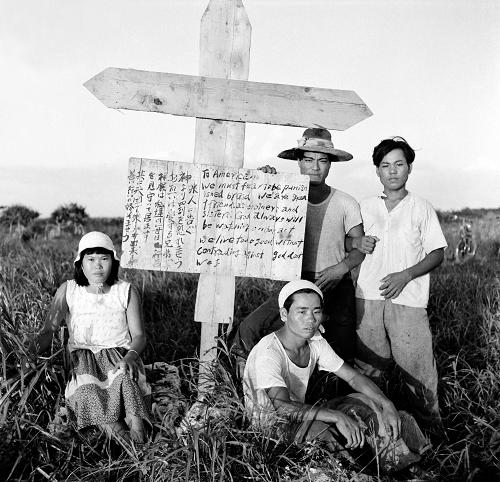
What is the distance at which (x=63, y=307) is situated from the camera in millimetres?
3473

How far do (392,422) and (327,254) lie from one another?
1120mm

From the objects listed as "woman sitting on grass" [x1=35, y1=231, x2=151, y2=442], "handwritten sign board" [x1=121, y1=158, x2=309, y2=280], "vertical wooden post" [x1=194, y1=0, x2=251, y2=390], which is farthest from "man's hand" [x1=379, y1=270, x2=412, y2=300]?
"woman sitting on grass" [x1=35, y1=231, x2=151, y2=442]

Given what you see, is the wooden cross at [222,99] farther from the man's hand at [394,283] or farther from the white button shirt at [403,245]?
the man's hand at [394,283]

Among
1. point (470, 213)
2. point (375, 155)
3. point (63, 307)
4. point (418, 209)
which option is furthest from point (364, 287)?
point (470, 213)

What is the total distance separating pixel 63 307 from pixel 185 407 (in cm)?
93

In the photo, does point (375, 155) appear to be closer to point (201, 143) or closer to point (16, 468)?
point (201, 143)

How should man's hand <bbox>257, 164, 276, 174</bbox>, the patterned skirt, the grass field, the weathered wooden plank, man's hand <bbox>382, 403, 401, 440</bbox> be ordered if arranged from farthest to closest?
man's hand <bbox>257, 164, 276, 174</bbox> → the weathered wooden plank → the patterned skirt → man's hand <bbox>382, 403, 401, 440</bbox> → the grass field

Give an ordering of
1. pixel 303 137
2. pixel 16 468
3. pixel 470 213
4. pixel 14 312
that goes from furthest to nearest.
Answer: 1. pixel 470 213
2. pixel 14 312
3. pixel 303 137
4. pixel 16 468

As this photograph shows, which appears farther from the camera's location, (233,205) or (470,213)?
(470,213)

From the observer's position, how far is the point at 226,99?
354cm

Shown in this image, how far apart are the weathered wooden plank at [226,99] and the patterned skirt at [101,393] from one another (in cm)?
135

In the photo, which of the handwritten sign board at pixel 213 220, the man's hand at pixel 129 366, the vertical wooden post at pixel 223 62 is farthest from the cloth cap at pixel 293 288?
the man's hand at pixel 129 366

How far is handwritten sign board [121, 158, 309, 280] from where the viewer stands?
3523 millimetres

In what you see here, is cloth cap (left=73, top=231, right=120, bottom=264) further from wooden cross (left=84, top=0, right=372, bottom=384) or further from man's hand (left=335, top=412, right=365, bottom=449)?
man's hand (left=335, top=412, right=365, bottom=449)
